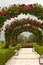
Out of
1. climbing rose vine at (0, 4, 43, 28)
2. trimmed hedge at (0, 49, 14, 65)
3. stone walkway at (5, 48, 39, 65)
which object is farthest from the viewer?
climbing rose vine at (0, 4, 43, 28)

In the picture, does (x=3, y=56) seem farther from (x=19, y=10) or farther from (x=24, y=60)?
(x=24, y=60)

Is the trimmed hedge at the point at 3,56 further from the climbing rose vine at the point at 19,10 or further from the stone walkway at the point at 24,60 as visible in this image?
the climbing rose vine at the point at 19,10

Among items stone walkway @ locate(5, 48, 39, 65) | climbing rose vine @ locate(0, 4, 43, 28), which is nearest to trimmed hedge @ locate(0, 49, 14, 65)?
stone walkway @ locate(5, 48, 39, 65)

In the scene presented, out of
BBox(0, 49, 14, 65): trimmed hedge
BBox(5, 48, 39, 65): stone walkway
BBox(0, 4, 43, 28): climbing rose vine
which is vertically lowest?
BBox(5, 48, 39, 65): stone walkway

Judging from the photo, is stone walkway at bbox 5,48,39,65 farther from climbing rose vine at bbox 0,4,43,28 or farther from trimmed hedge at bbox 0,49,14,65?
climbing rose vine at bbox 0,4,43,28

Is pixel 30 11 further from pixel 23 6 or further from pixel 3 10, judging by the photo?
pixel 3 10

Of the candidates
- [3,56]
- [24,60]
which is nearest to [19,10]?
[24,60]

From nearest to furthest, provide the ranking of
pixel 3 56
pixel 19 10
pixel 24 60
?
pixel 3 56
pixel 19 10
pixel 24 60

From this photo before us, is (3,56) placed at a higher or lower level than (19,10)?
lower

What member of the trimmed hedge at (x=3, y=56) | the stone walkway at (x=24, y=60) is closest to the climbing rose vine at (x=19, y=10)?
the trimmed hedge at (x=3, y=56)

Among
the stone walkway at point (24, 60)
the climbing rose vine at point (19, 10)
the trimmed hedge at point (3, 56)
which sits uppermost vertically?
the climbing rose vine at point (19, 10)

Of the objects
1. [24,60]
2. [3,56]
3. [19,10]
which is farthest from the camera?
[24,60]

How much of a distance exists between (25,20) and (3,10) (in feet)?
34.4

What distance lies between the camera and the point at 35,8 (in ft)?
63.4
